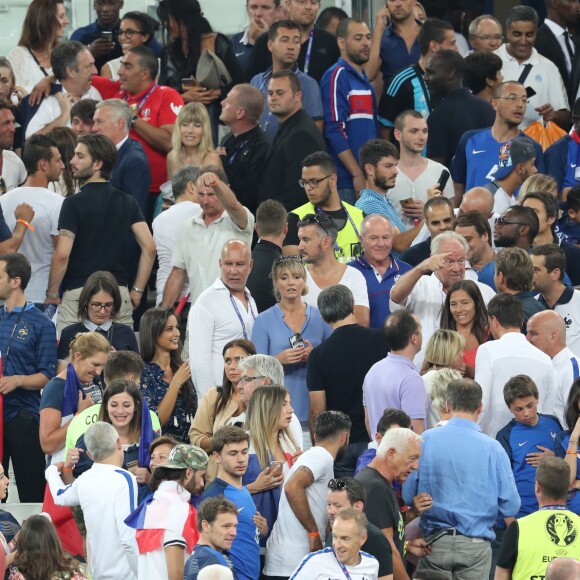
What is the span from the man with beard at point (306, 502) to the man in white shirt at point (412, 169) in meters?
3.94

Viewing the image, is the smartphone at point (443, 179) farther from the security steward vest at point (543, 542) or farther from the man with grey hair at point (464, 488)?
the security steward vest at point (543, 542)

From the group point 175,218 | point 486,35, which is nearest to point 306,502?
point 175,218

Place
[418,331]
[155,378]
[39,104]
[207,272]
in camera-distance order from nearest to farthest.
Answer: [418,331], [155,378], [207,272], [39,104]

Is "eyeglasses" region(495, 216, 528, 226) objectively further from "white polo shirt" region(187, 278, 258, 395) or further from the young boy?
the young boy

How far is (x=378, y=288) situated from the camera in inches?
446

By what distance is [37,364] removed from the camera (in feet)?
35.8

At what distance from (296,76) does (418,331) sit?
3894 millimetres

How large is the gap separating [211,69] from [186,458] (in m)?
6.52

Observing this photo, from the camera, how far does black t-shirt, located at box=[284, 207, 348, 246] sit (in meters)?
11.9

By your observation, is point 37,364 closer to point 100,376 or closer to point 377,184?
point 100,376

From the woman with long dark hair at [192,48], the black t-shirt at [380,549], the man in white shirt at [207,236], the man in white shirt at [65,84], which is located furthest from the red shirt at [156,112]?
the black t-shirt at [380,549]

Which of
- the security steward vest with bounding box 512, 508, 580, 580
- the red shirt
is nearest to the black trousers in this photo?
the red shirt

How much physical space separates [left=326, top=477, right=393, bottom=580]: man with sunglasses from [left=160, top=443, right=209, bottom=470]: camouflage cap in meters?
0.69

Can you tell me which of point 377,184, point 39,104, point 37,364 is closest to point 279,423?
point 37,364
